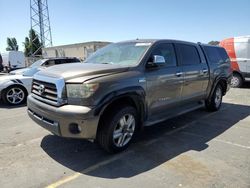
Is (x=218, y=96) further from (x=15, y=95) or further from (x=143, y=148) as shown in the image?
(x=15, y=95)

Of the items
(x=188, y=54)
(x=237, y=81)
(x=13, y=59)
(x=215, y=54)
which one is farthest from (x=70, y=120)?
(x=13, y=59)

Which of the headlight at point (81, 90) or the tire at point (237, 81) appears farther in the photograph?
the tire at point (237, 81)

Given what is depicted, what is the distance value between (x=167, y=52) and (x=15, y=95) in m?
5.51

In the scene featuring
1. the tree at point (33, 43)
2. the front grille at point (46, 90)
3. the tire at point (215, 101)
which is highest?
the tree at point (33, 43)

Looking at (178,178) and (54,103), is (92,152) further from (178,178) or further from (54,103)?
(178,178)

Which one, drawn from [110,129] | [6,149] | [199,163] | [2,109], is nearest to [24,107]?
[2,109]

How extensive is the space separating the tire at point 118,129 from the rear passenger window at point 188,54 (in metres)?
1.99

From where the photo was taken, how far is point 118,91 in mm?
3844

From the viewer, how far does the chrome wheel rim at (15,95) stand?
8.08 m

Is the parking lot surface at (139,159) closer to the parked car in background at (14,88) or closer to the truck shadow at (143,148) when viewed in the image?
the truck shadow at (143,148)

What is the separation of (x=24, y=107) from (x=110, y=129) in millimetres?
5010

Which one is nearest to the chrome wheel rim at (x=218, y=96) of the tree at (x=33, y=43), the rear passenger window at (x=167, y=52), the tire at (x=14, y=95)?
the rear passenger window at (x=167, y=52)

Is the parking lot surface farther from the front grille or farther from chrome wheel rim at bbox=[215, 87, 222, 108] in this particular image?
chrome wheel rim at bbox=[215, 87, 222, 108]

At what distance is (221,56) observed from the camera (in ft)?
24.5
